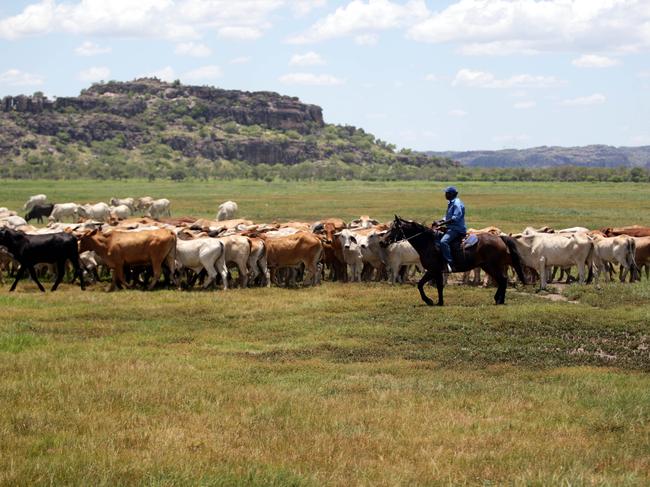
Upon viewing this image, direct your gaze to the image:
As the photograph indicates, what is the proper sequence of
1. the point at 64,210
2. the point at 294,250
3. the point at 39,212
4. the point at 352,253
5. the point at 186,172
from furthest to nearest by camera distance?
the point at 186,172 < the point at 39,212 < the point at 64,210 < the point at 352,253 < the point at 294,250

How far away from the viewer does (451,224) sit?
19.1 meters

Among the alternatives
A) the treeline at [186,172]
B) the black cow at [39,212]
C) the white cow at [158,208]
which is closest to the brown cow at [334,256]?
the black cow at [39,212]

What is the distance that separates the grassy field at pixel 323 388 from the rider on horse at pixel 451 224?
3.88 ft

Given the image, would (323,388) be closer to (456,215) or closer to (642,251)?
(456,215)

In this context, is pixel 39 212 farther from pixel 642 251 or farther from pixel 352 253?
pixel 642 251

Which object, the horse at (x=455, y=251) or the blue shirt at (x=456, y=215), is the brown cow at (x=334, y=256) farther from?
the blue shirt at (x=456, y=215)

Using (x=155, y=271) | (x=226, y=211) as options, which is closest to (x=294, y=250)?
(x=155, y=271)

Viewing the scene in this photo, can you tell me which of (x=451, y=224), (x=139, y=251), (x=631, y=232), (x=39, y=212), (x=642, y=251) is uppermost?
(x=451, y=224)

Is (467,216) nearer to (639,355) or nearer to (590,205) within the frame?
(590,205)

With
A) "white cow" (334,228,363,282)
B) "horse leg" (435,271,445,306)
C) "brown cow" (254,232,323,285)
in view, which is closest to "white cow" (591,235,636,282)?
"horse leg" (435,271,445,306)

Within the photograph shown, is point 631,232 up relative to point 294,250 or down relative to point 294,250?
up

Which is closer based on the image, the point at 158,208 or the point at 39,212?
the point at 39,212

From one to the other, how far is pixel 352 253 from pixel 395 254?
1205mm

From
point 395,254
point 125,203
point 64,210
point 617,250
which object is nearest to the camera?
point 395,254
